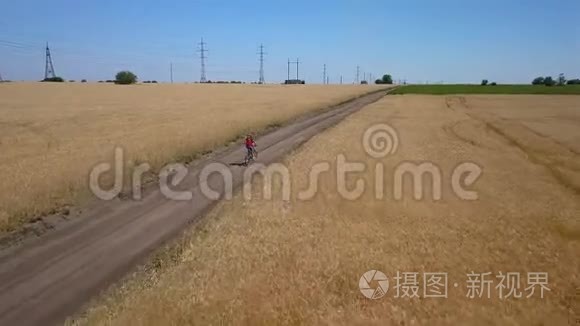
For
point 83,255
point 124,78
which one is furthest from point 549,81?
point 83,255

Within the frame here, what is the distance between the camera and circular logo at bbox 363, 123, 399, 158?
30.5 meters

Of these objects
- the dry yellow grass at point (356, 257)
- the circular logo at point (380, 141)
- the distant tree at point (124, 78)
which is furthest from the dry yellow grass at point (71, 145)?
the distant tree at point (124, 78)

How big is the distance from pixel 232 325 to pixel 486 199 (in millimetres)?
13248

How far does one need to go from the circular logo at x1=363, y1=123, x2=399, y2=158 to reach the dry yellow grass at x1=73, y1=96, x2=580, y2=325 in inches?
291

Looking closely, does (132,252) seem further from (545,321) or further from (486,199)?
(486,199)

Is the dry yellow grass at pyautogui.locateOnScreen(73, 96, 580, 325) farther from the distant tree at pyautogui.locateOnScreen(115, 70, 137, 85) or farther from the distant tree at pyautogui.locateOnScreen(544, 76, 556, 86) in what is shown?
the distant tree at pyautogui.locateOnScreen(544, 76, 556, 86)

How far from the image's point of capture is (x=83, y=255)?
41.7 feet

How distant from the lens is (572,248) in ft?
44.5

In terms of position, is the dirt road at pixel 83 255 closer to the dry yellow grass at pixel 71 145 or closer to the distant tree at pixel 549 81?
the dry yellow grass at pixel 71 145

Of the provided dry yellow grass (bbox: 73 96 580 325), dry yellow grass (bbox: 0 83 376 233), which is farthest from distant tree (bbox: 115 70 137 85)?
dry yellow grass (bbox: 73 96 580 325)

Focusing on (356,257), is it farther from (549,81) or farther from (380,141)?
(549,81)

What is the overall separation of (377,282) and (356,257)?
4.88 ft

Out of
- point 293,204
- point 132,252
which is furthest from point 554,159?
point 132,252

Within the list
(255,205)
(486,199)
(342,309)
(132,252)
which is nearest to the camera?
(342,309)
